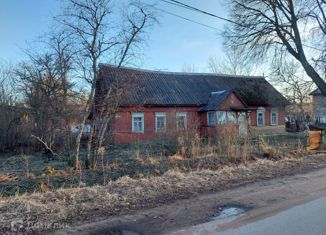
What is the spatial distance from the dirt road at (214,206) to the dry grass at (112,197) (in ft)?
1.33

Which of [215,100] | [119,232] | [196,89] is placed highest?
[196,89]

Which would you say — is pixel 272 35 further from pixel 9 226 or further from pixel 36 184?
pixel 9 226

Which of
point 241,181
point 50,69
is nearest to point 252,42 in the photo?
point 50,69

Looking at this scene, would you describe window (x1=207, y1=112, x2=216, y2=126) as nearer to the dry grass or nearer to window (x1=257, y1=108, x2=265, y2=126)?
window (x1=257, y1=108, x2=265, y2=126)

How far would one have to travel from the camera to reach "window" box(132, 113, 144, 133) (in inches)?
1053

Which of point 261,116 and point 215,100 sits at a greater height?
point 215,100

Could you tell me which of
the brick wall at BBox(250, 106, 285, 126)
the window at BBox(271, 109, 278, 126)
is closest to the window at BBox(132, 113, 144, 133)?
the brick wall at BBox(250, 106, 285, 126)

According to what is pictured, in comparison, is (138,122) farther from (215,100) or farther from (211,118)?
(215,100)

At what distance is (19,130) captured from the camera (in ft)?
82.2

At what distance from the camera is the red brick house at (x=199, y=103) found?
26.5 meters

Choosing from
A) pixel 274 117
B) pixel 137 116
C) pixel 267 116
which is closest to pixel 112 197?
pixel 137 116

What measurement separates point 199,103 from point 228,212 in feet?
76.6

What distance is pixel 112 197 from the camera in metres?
7.18

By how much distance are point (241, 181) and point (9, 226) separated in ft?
20.1
